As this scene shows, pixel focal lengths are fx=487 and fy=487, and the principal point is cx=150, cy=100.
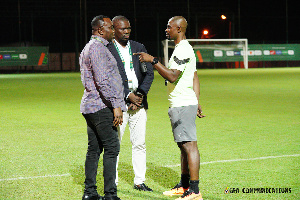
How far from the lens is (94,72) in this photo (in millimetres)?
4844

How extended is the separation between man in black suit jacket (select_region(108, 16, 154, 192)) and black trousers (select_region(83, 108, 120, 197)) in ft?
1.95

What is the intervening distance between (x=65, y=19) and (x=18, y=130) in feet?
134

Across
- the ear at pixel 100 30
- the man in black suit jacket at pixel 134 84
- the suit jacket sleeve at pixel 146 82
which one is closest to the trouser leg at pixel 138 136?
the man in black suit jacket at pixel 134 84

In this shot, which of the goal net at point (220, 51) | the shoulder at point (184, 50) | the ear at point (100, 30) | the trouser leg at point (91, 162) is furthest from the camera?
the goal net at point (220, 51)

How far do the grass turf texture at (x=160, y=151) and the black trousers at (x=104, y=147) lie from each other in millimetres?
412

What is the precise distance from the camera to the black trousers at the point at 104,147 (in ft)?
16.4

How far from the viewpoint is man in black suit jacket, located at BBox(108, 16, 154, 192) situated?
5707 mm

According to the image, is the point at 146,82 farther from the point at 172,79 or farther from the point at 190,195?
the point at 190,195

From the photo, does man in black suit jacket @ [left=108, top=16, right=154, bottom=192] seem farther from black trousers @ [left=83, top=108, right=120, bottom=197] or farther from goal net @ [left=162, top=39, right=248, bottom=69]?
goal net @ [left=162, top=39, right=248, bottom=69]

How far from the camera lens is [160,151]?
26.3 ft

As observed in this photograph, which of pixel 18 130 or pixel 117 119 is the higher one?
pixel 117 119

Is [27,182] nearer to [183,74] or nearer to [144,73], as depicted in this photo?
[144,73]

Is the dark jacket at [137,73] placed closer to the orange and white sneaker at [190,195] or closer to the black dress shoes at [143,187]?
the black dress shoes at [143,187]

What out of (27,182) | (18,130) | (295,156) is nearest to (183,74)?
(27,182)
